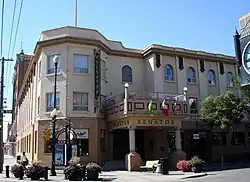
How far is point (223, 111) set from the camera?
2962 centimetres

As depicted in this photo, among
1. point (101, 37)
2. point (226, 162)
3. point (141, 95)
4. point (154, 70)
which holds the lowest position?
point (226, 162)

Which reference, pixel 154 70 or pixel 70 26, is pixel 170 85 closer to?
pixel 154 70

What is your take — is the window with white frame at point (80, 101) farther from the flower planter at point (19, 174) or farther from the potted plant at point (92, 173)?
the potted plant at point (92, 173)

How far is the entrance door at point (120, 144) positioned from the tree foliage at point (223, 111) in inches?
312

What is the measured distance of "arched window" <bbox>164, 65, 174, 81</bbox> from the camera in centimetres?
3325

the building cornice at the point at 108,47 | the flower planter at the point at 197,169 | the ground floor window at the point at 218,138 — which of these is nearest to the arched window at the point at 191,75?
the building cornice at the point at 108,47

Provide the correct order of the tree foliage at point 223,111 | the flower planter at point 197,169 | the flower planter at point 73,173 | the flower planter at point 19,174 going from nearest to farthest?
the flower planter at point 73,173 → the flower planter at point 19,174 → the flower planter at point 197,169 → the tree foliage at point 223,111

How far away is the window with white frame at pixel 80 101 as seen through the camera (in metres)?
28.2

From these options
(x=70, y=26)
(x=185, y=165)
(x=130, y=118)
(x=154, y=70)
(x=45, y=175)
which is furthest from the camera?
(x=154, y=70)

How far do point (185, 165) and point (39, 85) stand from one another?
15073 mm

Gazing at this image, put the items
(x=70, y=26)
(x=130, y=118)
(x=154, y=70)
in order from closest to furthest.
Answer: (x=130, y=118) < (x=70, y=26) < (x=154, y=70)

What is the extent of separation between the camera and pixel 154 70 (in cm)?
3225

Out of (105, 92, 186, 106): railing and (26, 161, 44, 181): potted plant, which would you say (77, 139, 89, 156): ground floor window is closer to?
(105, 92, 186, 106): railing

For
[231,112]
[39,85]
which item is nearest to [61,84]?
[39,85]
